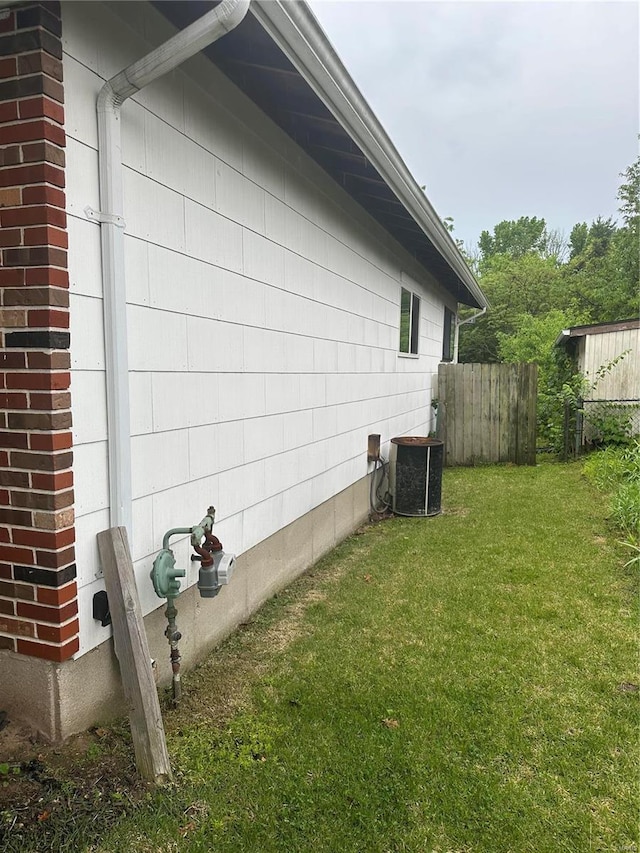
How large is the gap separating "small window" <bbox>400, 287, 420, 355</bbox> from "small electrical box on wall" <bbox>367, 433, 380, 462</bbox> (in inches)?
79.6

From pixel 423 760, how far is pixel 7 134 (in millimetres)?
2882

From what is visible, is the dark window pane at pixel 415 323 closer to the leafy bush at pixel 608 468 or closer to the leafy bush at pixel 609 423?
the leafy bush at pixel 608 468

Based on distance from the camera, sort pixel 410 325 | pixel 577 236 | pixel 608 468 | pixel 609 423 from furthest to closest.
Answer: pixel 577 236 < pixel 609 423 < pixel 410 325 < pixel 608 468

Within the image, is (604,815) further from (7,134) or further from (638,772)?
(7,134)

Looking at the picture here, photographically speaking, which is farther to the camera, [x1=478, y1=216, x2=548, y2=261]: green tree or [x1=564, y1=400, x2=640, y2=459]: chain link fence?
[x1=478, y1=216, x2=548, y2=261]: green tree

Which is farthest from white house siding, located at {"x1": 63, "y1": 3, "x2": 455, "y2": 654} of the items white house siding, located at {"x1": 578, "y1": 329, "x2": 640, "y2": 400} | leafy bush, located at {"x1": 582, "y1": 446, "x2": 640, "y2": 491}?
white house siding, located at {"x1": 578, "y1": 329, "x2": 640, "y2": 400}

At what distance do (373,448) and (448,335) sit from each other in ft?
23.1


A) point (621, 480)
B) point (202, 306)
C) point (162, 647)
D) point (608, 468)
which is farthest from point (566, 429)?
point (162, 647)

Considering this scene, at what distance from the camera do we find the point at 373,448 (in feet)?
20.9

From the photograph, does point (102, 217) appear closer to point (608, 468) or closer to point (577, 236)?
point (608, 468)

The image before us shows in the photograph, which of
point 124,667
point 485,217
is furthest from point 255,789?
point 485,217

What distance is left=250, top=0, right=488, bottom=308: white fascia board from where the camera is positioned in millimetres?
2273

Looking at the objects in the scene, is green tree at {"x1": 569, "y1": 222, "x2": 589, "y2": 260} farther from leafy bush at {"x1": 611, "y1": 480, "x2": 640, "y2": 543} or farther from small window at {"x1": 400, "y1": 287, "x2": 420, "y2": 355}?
leafy bush at {"x1": 611, "y1": 480, "x2": 640, "y2": 543}

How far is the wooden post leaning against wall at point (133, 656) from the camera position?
212 centimetres
